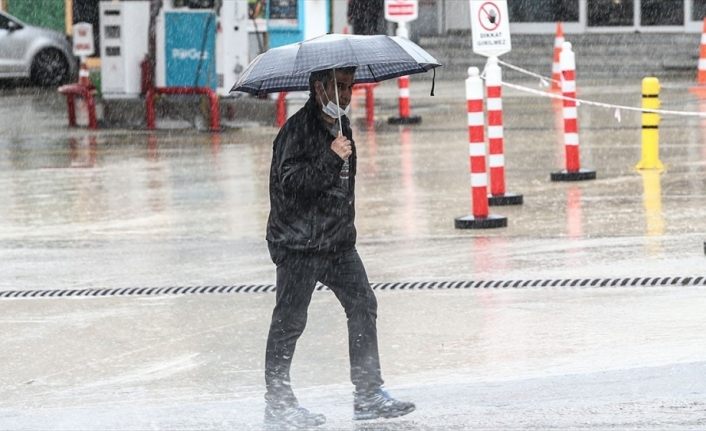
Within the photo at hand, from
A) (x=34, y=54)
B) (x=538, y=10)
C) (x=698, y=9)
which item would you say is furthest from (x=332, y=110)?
(x=538, y=10)

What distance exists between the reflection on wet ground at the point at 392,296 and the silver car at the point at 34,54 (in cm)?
1238

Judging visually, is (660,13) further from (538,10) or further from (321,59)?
(321,59)

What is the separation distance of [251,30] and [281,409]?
1963cm

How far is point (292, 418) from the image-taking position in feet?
23.2

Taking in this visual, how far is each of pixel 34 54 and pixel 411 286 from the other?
22.6 meters

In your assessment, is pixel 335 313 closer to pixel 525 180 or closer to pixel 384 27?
pixel 525 180

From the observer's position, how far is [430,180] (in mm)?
16078

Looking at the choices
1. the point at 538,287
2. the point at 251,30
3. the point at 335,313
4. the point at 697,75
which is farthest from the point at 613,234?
the point at 697,75

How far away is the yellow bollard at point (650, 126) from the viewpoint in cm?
1536

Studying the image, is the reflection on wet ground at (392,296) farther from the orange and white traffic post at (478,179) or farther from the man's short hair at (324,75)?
the man's short hair at (324,75)

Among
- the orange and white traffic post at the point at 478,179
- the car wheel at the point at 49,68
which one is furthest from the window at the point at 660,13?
the orange and white traffic post at the point at 478,179

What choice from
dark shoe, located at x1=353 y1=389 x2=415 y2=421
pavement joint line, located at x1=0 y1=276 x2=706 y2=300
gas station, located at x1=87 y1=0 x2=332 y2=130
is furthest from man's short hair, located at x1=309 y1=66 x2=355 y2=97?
gas station, located at x1=87 y1=0 x2=332 y2=130

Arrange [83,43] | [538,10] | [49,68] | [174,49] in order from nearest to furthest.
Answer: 1. [174,49]
2. [83,43]
3. [49,68]
4. [538,10]

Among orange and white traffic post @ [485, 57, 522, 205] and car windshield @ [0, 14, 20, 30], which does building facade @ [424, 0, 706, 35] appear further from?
orange and white traffic post @ [485, 57, 522, 205]
